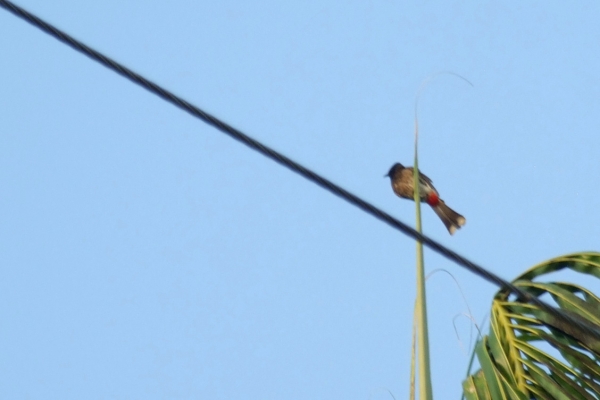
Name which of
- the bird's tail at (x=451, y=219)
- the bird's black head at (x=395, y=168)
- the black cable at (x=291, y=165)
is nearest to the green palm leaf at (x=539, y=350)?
the black cable at (x=291, y=165)

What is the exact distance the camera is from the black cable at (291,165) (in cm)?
288

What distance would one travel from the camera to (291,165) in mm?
3057

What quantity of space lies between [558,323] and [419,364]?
493 mm

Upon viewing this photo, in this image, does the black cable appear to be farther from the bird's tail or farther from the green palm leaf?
the bird's tail

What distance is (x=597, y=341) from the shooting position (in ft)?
10.9

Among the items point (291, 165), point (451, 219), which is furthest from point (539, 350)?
point (451, 219)

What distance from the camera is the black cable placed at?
2.88 meters

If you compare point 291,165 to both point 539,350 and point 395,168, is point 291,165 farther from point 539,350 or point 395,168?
point 395,168

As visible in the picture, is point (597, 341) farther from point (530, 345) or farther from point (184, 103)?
point (184, 103)

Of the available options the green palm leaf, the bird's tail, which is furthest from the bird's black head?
the green palm leaf

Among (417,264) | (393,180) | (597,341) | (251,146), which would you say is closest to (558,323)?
(597,341)

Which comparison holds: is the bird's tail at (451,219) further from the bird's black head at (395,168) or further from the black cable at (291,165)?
the black cable at (291,165)

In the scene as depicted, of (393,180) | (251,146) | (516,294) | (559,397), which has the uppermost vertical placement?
(393,180)

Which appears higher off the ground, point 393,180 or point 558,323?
point 393,180
